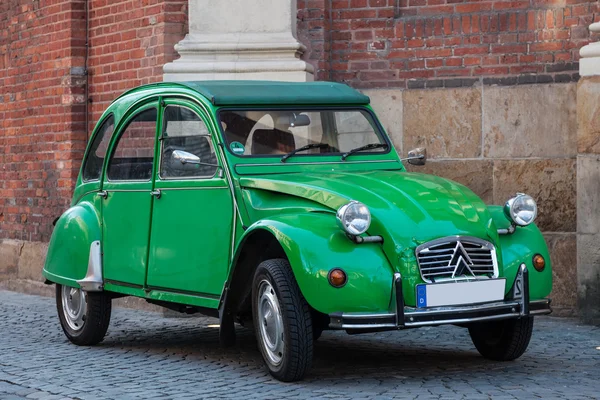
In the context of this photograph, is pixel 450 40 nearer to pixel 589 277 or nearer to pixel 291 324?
pixel 589 277

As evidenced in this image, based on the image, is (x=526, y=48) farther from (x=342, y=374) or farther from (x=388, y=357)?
(x=342, y=374)

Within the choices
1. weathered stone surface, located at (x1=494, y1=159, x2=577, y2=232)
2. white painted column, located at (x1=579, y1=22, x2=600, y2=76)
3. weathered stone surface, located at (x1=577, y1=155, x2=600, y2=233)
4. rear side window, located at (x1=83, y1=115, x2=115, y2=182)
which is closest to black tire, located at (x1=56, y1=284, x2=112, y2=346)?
rear side window, located at (x1=83, y1=115, x2=115, y2=182)

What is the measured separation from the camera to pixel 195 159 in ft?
23.9

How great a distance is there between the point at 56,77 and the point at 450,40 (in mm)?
4502

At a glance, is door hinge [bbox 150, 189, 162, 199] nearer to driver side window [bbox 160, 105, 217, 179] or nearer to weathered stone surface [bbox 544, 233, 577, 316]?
driver side window [bbox 160, 105, 217, 179]

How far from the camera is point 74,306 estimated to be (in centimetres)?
903

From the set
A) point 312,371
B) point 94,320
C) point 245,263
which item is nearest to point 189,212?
point 245,263

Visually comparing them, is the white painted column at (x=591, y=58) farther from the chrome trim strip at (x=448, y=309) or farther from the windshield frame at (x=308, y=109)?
the chrome trim strip at (x=448, y=309)

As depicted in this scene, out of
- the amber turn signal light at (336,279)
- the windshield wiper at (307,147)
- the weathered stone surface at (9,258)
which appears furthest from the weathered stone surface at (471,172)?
the weathered stone surface at (9,258)

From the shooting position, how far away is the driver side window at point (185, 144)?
25.5 feet

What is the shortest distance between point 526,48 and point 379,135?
9.17 feet

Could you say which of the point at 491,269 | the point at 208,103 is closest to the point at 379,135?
the point at 208,103

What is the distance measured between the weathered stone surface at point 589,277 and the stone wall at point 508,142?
1.02 feet

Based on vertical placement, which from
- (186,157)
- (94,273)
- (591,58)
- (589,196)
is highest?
(591,58)
